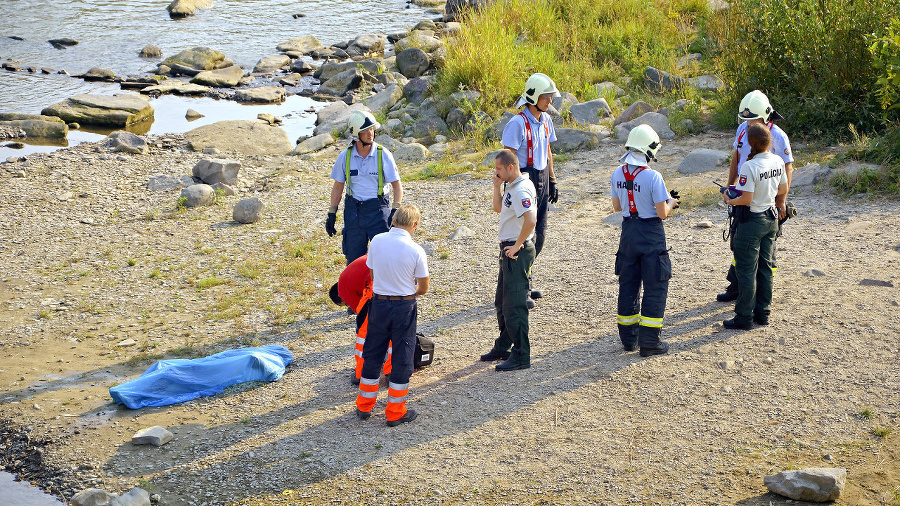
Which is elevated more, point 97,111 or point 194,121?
point 97,111

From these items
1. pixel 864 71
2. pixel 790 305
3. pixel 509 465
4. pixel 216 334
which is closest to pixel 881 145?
pixel 864 71

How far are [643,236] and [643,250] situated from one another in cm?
12

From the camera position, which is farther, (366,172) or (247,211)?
(247,211)

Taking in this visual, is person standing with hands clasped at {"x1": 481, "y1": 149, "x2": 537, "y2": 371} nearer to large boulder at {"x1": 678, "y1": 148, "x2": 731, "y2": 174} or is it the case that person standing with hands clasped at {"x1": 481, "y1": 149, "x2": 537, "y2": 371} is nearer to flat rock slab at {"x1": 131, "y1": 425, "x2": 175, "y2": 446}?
flat rock slab at {"x1": 131, "y1": 425, "x2": 175, "y2": 446}

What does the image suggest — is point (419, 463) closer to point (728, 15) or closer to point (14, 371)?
point (14, 371)

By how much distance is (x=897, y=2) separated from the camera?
11.7 meters

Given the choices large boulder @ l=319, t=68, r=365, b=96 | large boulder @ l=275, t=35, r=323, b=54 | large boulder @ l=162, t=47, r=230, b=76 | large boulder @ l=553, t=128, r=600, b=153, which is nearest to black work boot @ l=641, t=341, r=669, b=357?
large boulder @ l=553, t=128, r=600, b=153

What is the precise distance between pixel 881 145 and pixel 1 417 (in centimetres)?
1135

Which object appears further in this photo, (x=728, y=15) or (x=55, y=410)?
(x=728, y=15)

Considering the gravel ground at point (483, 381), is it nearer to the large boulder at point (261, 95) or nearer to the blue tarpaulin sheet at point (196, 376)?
the blue tarpaulin sheet at point (196, 376)

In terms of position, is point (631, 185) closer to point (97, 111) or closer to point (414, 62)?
point (414, 62)

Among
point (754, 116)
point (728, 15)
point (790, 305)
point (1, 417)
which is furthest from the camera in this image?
point (728, 15)

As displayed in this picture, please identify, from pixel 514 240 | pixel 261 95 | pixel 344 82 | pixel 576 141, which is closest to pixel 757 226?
pixel 514 240

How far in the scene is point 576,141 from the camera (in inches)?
548
